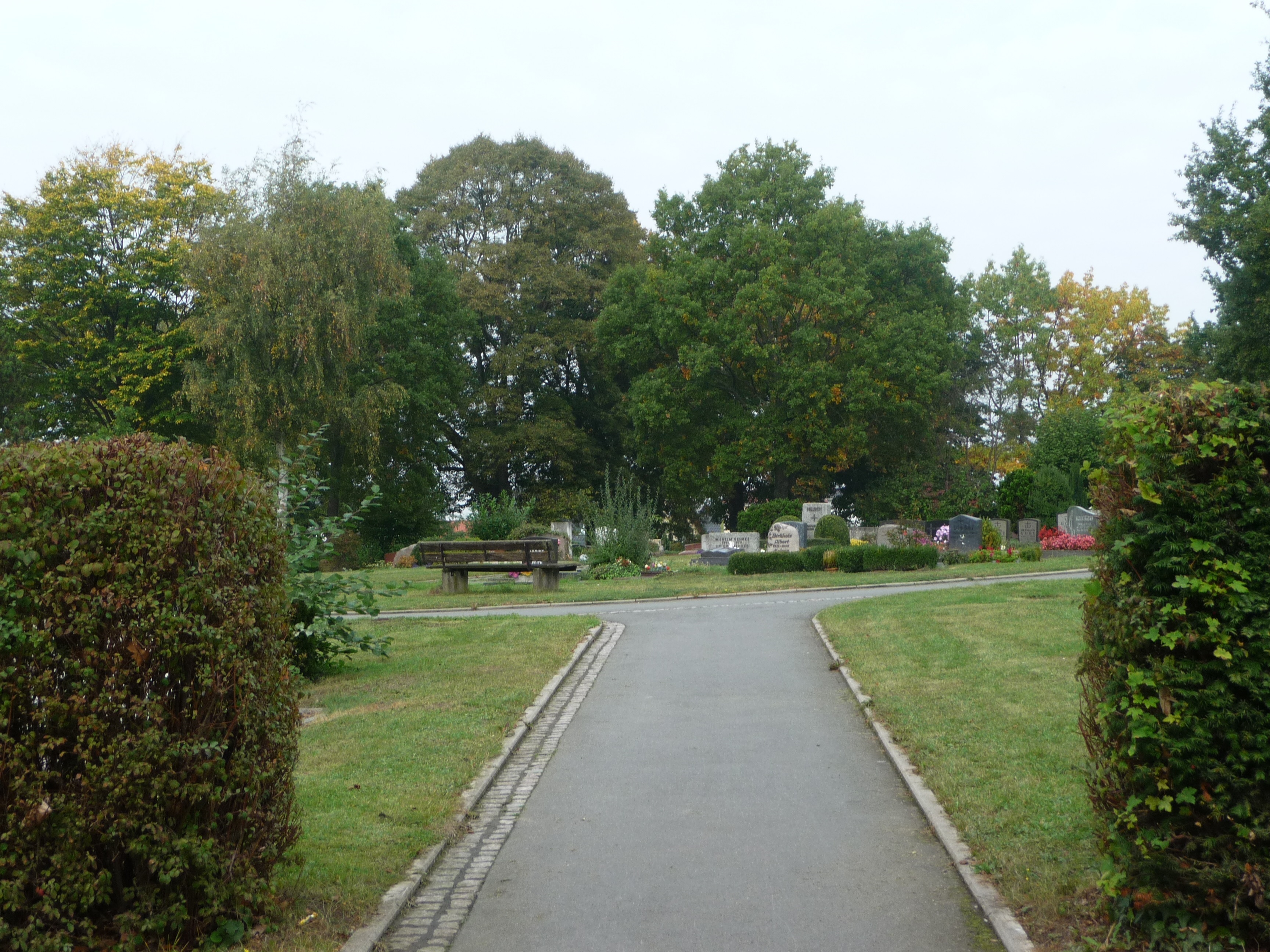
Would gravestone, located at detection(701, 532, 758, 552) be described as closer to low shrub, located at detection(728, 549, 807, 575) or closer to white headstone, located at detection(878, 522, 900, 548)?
white headstone, located at detection(878, 522, 900, 548)

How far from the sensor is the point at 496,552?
22.0m

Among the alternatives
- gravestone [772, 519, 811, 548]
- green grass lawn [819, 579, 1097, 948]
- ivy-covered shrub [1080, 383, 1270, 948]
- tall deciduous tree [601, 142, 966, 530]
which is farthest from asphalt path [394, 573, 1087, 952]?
tall deciduous tree [601, 142, 966, 530]

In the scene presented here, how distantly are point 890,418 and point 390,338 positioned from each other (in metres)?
20.2

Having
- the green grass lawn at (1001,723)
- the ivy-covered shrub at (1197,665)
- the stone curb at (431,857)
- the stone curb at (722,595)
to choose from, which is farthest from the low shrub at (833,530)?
the ivy-covered shrub at (1197,665)

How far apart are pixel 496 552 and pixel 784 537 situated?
1226 centimetres

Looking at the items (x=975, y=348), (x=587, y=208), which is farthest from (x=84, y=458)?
(x=975, y=348)

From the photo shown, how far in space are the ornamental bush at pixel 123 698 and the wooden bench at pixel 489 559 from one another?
17.4 meters

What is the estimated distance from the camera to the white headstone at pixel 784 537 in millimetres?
31750

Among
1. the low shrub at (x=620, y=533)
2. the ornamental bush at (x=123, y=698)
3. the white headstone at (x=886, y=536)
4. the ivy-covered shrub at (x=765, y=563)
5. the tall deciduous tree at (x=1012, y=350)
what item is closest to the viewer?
the ornamental bush at (x=123, y=698)

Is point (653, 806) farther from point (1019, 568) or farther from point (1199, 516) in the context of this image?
point (1019, 568)

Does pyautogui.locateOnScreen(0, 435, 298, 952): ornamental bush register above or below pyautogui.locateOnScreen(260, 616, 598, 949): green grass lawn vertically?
above

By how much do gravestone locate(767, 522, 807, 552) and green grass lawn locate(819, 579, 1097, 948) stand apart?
1508 cm

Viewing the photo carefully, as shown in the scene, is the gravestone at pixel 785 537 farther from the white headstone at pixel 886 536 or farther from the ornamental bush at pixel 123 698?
the ornamental bush at pixel 123 698

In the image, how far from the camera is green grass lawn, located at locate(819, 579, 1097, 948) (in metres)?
5.07
